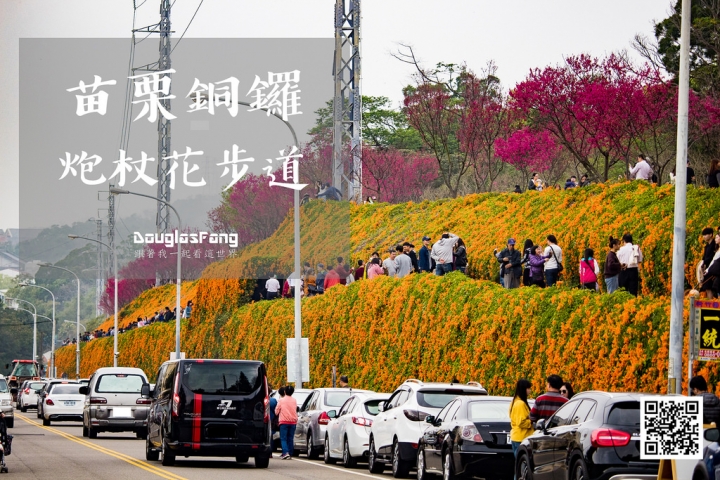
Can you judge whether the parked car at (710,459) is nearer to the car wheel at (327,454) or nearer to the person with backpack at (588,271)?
the person with backpack at (588,271)

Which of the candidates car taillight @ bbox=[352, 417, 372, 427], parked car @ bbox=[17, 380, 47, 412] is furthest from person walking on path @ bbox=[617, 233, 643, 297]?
parked car @ bbox=[17, 380, 47, 412]

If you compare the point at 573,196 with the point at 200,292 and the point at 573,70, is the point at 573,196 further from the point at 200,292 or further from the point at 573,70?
the point at 200,292

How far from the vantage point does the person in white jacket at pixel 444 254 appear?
33125 millimetres

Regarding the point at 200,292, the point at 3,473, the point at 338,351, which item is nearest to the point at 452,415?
the point at 3,473

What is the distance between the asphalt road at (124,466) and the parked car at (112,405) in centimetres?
284

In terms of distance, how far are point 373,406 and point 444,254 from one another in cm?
1006

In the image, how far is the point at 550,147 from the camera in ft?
169

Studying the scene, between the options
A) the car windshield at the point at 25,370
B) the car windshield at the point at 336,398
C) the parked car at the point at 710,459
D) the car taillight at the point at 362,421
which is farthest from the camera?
the car windshield at the point at 25,370

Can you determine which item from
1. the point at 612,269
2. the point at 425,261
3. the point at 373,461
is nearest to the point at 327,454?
the point at 373,461

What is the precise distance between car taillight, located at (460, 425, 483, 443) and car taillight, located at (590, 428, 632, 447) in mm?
4612

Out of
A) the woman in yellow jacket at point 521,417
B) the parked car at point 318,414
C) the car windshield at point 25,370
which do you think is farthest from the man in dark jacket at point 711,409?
the car windshield at point 25,370

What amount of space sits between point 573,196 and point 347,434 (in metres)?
12.0

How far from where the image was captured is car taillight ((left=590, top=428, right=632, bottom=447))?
13719mm

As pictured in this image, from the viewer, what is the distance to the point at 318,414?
26.6m
